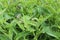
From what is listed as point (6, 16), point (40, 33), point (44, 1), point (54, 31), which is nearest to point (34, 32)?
point (40, 33)

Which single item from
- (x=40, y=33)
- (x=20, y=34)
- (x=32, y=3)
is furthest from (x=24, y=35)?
(x=32, y=3)

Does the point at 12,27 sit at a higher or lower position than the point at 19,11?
lower

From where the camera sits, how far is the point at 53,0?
2033 millimetres

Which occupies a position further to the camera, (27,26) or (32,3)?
(32,3)

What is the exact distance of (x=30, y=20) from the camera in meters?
1.80

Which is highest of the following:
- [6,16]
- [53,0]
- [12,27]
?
[53,0]

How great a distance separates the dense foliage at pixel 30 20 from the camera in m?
1.71

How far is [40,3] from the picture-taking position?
80.1 inches

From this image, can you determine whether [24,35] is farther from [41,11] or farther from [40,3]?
[40,3]

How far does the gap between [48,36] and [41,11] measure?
0.28m

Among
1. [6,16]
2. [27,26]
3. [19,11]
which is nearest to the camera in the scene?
[27,26]

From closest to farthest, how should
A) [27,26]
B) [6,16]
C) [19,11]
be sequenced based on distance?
[27,26]
[6,16]
[19,11]

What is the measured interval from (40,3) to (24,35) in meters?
0.48

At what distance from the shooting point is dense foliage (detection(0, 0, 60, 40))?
5.63ft
